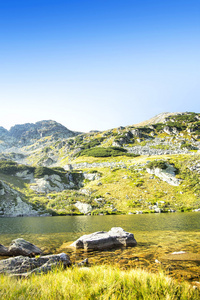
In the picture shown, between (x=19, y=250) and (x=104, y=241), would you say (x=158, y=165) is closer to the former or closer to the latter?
(x=104, y=241)

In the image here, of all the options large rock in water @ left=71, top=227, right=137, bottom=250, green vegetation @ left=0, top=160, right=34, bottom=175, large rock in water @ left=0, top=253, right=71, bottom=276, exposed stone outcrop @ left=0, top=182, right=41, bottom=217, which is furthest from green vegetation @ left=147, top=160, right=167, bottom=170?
large rock in water @ left=0, top=253, right=71, bottom=276

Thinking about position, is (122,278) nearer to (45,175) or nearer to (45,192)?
(45,192)

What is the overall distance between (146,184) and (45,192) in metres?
50.2

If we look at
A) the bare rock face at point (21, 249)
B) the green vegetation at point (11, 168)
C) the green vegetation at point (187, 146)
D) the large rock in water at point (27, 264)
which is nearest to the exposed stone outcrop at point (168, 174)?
the green vegetation at point (187, 146)

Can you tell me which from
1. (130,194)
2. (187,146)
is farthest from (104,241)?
(187,146)

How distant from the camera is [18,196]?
66.2 meters

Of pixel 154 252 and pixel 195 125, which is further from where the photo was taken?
pixel 195 125

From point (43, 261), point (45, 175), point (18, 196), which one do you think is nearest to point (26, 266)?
point (43, 261)

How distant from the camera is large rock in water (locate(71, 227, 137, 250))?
59.0ft

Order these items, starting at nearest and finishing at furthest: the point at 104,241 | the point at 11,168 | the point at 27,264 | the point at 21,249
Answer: the point at 27,264
the point at 21,249
the point at 104,241
the point at 11,168

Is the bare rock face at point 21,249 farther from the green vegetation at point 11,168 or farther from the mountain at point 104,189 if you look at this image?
the green vegetation at point 11,168

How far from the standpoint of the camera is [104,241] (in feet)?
61.4

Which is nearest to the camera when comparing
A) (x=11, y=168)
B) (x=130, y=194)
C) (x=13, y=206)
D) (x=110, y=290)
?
(x=110, y=290)

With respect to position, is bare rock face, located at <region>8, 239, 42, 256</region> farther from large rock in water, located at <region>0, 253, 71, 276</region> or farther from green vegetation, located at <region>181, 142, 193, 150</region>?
green vegetation, located at <region>181, 142, 193, 150</region>
